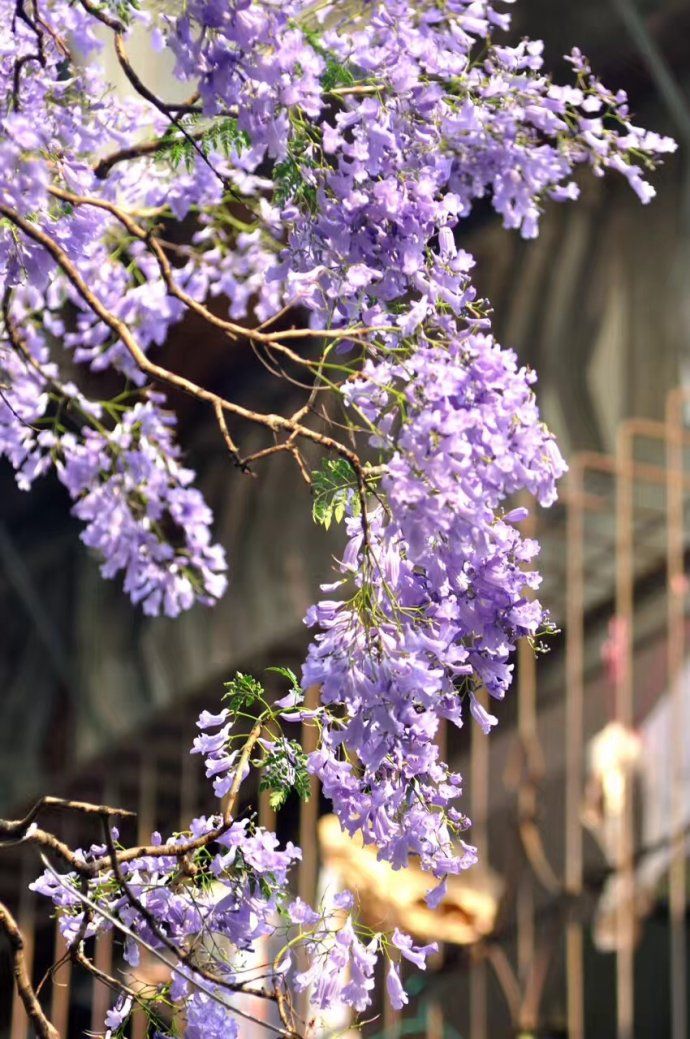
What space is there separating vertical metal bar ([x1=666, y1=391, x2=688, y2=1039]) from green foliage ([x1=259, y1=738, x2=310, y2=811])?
4953mm

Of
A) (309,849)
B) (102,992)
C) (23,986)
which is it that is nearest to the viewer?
(23,986)

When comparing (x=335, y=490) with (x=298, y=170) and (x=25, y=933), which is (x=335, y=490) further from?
(x=25, y=933)

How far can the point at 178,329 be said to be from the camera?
22.3ft

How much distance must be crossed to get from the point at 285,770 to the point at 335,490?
26cm

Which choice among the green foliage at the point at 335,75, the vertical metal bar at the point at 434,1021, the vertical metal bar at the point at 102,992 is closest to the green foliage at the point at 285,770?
the green foliage at the point at 335,75

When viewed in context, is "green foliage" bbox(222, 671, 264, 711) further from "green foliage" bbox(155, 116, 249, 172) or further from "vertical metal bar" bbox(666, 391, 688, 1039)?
"vertical metal bar" bbox(666, 391, 688, 1039)

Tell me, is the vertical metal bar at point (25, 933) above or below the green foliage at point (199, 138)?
above

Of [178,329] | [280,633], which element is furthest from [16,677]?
[178,329]

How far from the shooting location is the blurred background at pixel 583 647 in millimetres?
6727

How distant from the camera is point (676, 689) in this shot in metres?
6.84

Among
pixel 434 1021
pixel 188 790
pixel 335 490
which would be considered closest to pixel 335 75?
pixel 335 490

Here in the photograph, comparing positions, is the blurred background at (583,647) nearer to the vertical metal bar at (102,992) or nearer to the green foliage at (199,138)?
the vertical metal bar at (102,992)

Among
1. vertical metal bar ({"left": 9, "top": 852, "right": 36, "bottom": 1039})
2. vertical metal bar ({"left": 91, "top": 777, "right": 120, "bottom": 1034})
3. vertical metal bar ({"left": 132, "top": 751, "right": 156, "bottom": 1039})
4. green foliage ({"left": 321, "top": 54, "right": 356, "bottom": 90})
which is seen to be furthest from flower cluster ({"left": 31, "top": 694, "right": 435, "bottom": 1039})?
vertical metal bar ({"left": 132, "top": 751, "right": 156, "bottom": 1039})

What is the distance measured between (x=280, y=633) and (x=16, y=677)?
173cm
